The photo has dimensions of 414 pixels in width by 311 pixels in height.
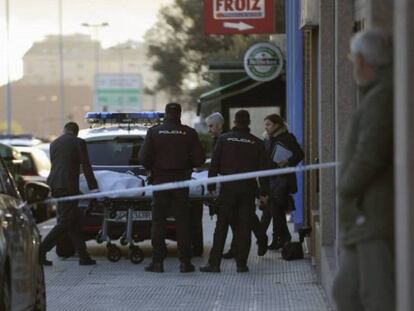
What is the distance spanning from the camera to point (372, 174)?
6.08 meters

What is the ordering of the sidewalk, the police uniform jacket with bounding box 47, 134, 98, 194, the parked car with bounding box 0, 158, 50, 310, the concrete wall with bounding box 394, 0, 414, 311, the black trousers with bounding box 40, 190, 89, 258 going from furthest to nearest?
the black trousers with bounding box 40, 190, 89, 258 < the police uniform jacket with bounding box 47, 134, 98, 194 < the sidewalk < the parked car with bounding box 0, 158, 50, 310 < the concrete wall with bounding box 394, 0, 414, 311

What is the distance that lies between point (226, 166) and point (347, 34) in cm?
362

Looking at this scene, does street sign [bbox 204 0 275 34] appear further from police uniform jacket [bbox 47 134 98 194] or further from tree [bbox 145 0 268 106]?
tree [bbox 145 0 268 106]

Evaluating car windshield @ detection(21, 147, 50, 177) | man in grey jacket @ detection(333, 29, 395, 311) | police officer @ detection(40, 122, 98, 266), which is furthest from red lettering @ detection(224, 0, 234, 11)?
man in grey jacket @ detection(333, 29, 395, 311)

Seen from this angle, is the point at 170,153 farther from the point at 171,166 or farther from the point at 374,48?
the point at 374,48

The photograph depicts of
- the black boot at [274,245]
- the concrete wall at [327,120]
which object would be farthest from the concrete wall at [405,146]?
A: the black boot at [274,245]

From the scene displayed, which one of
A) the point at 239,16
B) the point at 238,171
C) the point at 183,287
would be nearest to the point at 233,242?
the point at 238,171

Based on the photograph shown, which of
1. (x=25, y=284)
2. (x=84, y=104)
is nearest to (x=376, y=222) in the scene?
(x=25, y=284)

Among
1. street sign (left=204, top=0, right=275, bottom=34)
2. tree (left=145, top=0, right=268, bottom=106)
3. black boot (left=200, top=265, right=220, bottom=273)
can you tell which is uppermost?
tree (left=145, top=0, right=268, bottom=106)

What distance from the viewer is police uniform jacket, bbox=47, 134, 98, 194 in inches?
585

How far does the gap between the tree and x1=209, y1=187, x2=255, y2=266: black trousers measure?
128 feet

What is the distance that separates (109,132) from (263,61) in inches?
248

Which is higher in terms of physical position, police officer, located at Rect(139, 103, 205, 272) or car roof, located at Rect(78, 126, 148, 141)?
car roof, located at Rect(78, 126, 148, 141)

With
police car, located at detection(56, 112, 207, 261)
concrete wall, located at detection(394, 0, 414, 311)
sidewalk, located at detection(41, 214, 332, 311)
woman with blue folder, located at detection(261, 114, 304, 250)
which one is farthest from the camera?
woman with blue folder, located at detection(261, 114, 304, 250)
